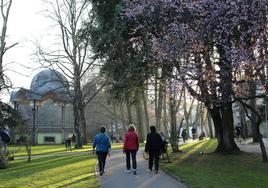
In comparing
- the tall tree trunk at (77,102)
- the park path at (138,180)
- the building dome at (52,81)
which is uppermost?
the building dome at (52,81)

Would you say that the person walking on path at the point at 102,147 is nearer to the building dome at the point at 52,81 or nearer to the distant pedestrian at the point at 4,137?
the distant pedestrian at the point at 4,137

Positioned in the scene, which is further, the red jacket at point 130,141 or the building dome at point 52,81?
the building dome at point 52,81

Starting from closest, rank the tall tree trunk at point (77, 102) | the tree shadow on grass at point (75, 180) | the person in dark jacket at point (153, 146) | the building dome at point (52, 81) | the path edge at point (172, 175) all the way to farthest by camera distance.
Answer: the tree shadow on grass at point (75, 180), the path edge at point (172, 175), the person in dark jacket at point (153, 146), the tall tree trunk at point (77, 102), the building dome at point (52, 81)

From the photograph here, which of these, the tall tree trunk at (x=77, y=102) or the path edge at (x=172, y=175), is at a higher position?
the tall tree trunk at (x=77, y=102)

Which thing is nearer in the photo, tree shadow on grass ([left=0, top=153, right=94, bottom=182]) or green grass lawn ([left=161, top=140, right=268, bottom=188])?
green grass lawn ([left=161, top=140, right=268, bottom=188])

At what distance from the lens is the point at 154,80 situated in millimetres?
29359

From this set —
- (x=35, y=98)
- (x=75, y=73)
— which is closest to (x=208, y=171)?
(x=75, y=73)

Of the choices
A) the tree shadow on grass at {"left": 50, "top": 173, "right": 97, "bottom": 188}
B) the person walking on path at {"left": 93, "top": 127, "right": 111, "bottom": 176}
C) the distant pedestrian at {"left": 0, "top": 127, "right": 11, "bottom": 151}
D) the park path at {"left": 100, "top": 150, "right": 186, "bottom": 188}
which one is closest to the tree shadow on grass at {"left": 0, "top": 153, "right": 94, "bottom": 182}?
the distant pedestrian at {"left": 0, "top": 127, "right": 11, "bottom": 151}

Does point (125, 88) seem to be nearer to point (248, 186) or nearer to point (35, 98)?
point (248, 186)

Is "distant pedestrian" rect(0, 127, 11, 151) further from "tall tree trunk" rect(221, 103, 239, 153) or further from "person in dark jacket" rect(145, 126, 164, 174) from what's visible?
"tall tree trunk" rect(221, 103, 239, 153)

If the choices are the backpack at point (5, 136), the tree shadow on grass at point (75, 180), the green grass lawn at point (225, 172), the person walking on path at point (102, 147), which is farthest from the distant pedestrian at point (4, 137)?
the tree shadow on grass at point (75, 180)

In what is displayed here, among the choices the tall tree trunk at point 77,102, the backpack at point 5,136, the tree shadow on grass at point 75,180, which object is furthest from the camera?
the tall tree trunk at point 77,102

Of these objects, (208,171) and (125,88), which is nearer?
(208,171)

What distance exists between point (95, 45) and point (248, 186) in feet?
54.3
